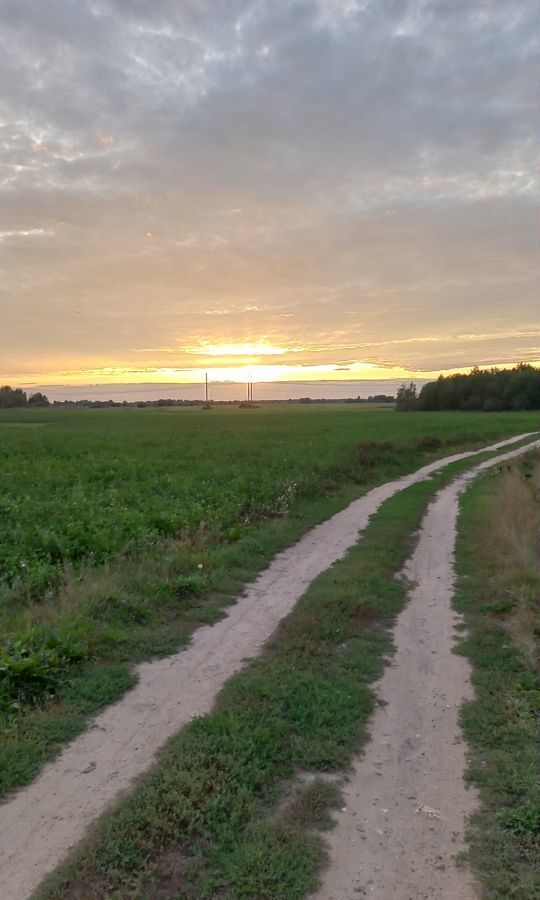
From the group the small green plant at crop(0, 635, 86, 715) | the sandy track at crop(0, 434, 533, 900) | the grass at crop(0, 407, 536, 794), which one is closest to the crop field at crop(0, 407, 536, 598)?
the grass at crop(0, 407, 536, 794)

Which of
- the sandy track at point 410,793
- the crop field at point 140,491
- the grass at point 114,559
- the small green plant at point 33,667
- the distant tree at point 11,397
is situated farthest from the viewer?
the distant tree at point 11,397

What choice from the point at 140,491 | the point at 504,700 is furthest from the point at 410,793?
the point at 140,491

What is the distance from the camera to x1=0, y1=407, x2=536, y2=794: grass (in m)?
5.78

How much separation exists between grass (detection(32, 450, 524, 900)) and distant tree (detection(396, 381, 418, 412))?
4562 inches

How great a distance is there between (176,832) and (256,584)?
237 inches

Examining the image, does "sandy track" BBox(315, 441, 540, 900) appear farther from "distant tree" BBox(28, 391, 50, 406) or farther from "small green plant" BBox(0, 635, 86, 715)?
"distant tree" BBox(28, 391, 50, 406)

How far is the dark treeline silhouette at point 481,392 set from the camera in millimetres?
105125

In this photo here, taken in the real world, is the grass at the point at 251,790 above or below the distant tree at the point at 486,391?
below

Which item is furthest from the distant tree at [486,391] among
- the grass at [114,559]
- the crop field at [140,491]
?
the grass at [114,559]

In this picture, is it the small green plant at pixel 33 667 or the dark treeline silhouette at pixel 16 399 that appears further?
the dark treeline silhouette at pixel 16 399

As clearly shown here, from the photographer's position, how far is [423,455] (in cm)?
3303

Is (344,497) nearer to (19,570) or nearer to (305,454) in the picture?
(305,454)

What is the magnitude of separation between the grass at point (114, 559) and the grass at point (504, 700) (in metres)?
3.48

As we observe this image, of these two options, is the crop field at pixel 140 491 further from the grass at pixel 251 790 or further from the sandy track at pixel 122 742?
the grass at pixel 251 790
